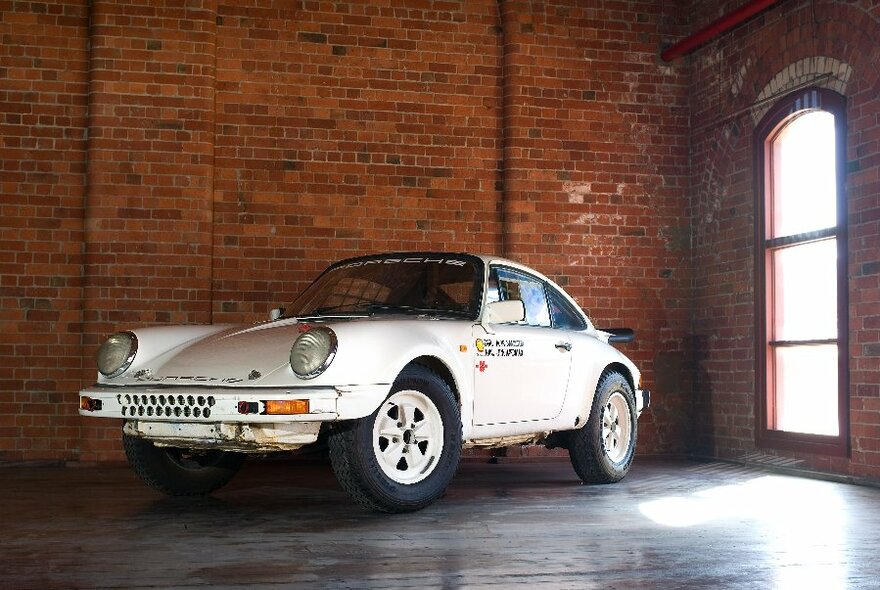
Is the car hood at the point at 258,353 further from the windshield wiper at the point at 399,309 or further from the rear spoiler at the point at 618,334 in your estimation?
the rear spoiler at the point at 618,334

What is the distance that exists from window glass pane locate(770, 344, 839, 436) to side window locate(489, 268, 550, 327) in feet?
8.99

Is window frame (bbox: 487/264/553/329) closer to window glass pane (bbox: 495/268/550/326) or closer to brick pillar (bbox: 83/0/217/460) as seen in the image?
window glass pane (bbox: 495/268/550/326)

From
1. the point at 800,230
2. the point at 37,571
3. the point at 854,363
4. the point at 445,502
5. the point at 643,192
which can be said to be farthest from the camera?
the point at 643,192

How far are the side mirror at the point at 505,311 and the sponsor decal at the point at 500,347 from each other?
5.5 inches

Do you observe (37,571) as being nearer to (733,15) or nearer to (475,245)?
(475,245)

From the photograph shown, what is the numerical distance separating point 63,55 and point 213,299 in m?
2.57

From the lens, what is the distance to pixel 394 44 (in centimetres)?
1066

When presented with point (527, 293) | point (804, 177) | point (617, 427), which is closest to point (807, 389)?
point (804, 177)

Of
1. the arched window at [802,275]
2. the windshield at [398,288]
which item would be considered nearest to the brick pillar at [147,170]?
the windshield at [398,288]

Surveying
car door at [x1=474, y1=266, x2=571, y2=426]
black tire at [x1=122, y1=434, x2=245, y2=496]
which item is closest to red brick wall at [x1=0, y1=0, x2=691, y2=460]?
black tire at [x1=122, y1=434, x2=245, y2=496]

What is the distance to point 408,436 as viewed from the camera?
20.7 feet

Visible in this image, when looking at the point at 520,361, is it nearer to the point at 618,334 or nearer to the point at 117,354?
the point at 618,334

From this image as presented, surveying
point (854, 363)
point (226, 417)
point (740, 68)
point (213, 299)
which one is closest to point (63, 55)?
point (213, 299)

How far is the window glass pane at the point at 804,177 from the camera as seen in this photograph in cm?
932
